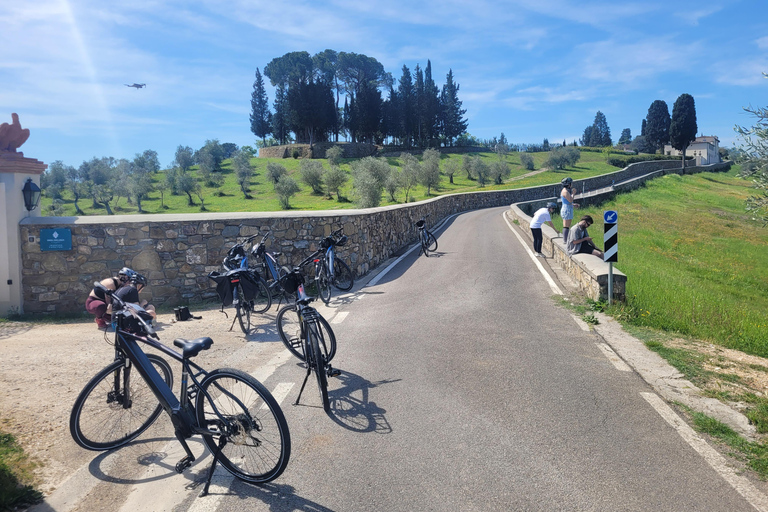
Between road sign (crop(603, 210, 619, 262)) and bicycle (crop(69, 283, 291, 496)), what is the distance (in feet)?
21.5

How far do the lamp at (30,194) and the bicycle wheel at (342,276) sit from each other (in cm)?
Result: 581

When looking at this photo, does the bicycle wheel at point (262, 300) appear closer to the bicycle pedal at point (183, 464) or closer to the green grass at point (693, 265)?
the bicycle pedal at point (183, 464)

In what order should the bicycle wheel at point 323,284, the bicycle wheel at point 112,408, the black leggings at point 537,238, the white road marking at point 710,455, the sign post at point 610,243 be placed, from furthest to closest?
1. the black leggings at point 537,238
2. the bicycle wheel at point 323,284
3. the sign post at point 610,243
4. the bicycle wheel at point 112,408
5. the white road marking at point 710,455

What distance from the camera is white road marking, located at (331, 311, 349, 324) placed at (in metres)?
8.20

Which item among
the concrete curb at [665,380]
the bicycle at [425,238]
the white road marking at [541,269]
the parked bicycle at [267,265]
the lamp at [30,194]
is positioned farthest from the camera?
the bicycle at [425,238]

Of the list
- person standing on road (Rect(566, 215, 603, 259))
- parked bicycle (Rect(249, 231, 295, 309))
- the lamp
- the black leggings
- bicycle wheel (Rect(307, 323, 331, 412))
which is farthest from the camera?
the black leggings

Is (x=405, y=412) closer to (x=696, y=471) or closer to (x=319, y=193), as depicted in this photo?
(x=696, y=471)

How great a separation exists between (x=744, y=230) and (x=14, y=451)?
3804cm

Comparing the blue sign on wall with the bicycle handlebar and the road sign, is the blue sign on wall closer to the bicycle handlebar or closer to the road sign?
the bicycle handlebar

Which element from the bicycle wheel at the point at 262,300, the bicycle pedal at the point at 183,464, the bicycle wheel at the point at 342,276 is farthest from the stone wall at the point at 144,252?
the bicycle pedal at the point at 183,464

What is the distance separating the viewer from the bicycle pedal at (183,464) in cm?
371

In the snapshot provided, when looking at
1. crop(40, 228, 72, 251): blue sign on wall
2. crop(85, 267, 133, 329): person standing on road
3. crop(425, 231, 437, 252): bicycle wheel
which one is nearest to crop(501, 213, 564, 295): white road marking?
crop(425, 231, 437, 252): bicycle wheel

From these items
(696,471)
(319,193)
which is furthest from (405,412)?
Result: (319,193)

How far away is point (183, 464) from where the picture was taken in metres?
3.72
